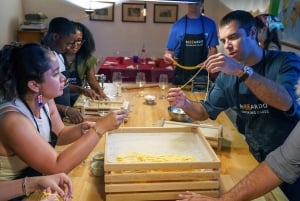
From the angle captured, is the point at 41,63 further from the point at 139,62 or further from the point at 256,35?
the point at 139,62

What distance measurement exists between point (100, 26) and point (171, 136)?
15.3 ft

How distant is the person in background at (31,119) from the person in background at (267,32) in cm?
99

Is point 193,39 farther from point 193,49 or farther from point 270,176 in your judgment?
point 270,176

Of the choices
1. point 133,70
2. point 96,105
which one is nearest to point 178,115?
point 96,105

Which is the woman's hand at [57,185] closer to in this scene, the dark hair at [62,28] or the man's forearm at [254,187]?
the man's forearm at [254,187]

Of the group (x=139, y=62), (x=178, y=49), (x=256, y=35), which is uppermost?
(x=256, y=35)

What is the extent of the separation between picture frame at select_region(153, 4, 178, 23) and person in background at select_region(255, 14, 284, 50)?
3.92 meters

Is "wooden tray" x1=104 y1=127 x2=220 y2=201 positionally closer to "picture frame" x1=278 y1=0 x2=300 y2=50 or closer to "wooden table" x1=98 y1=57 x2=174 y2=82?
"picture frame" x1=278 y1=0 x2=300 y2=50

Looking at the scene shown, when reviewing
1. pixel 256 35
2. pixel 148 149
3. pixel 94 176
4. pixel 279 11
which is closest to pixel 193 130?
pixel 148 149

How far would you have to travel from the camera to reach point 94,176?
1322 mm

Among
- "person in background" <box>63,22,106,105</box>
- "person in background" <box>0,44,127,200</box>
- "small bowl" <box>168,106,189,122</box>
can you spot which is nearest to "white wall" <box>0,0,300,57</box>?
"person in background" <box>63,22,106,105</box>

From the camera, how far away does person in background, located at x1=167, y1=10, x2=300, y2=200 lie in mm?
1481

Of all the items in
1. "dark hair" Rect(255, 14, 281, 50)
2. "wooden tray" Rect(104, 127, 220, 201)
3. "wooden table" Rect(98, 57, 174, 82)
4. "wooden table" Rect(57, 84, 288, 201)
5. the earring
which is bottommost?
"wooden table" Rect(98, 57, 174, 82)

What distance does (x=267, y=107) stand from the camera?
5.35ft
